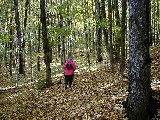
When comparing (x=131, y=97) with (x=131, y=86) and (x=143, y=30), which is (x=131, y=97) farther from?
(x=143, y=30)

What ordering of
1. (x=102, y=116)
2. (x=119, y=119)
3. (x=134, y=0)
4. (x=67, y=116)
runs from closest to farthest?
1. (x=134, y=0)
2. (x=119, y=119)
3. (x=102, y=116)
4. (x=67, y=116)

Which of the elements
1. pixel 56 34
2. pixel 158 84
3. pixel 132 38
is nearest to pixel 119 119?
pixel 132 38

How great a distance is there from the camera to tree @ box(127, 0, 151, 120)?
328 inches

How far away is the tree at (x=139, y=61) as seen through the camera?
8328mm

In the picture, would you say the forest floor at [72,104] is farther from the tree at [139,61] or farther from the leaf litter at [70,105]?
the tree at [139,61]

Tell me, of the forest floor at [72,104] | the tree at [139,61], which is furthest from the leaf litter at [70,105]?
the tree at [139,61]

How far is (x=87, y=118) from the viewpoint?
1098 cm

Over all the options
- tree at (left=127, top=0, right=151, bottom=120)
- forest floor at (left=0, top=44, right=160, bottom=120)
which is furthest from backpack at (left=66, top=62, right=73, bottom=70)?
tree at (left=127, top=0, right=151, bottom=120)

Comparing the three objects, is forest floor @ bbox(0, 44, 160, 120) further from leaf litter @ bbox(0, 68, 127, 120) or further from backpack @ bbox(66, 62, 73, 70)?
backpack @ bbox(66, 62, 73, 70)

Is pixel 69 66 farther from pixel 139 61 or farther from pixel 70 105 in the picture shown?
pixel 139 61

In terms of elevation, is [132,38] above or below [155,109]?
above

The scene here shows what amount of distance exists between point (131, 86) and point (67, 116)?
14.3 ft

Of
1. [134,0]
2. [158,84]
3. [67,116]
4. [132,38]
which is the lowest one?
[67,116]

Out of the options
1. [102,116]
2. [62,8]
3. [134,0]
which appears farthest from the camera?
[62,8]
